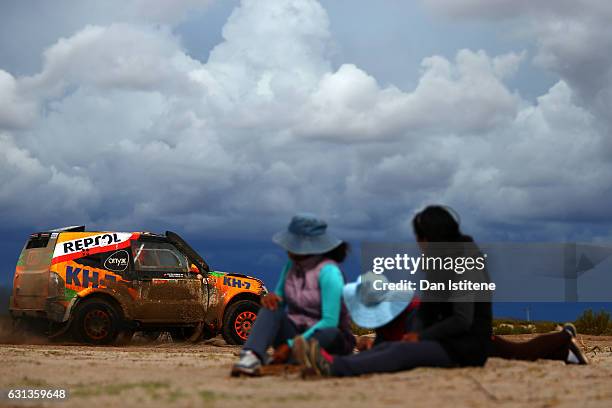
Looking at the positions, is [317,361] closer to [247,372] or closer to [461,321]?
[247,372]

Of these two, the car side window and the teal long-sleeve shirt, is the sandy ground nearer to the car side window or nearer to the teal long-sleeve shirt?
the teal long-sleeve shirt

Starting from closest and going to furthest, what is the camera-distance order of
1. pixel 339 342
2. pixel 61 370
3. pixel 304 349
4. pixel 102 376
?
pixel 304 349
pixel 339 342
pixel 102 376
pixel 61 370

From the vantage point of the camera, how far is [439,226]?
7.96m

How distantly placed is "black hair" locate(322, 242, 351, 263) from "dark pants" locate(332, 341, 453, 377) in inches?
37.6

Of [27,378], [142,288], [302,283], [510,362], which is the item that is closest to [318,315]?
[302,283]

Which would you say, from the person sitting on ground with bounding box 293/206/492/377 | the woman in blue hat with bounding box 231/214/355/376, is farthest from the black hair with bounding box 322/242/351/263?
the person sitting on ground with bounding box 293/206/492/377

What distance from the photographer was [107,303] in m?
17.2

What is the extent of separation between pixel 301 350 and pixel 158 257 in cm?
1005

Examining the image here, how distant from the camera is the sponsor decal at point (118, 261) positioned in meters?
17.2

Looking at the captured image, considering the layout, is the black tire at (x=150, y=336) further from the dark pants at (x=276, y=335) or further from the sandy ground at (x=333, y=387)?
the dark pants at (x=276, y=335)

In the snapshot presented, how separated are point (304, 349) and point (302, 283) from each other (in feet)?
3.06

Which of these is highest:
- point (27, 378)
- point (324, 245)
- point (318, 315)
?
point (324, 245)

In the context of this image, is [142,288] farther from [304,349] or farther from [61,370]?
[304,349]

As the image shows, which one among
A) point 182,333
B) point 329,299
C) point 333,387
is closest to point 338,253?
point 329,299
